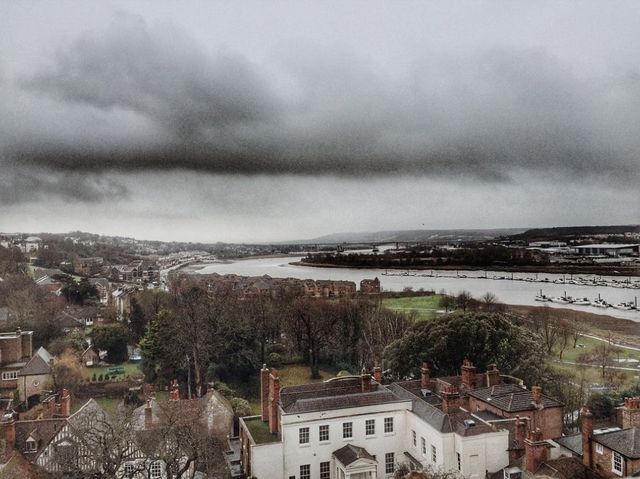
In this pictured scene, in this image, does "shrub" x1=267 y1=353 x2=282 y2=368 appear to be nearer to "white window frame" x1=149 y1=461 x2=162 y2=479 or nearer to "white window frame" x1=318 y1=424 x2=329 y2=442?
"white window frame" x1=149 y1=461 x2=162 y2=479

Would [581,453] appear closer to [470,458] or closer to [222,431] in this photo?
[470,458]

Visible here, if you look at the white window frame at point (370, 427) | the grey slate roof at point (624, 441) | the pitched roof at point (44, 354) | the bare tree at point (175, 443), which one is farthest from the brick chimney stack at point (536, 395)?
the pitched roof at point (44, 354)

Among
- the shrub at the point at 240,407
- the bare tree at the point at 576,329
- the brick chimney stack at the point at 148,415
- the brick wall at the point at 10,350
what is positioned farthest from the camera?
the bare tree at the point at 576,329

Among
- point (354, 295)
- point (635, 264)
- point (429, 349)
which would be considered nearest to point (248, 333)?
point (354, 295)

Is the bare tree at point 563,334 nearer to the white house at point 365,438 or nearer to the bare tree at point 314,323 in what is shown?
the bare tree at point 314,323

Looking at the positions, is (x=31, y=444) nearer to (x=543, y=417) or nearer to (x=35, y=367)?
(x=35, y=367)

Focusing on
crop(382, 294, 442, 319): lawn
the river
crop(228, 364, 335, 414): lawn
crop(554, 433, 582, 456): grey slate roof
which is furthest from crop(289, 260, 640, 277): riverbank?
crop(554, 433, 582, 456): grey slate roof

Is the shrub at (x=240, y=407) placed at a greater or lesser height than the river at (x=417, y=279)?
lesser

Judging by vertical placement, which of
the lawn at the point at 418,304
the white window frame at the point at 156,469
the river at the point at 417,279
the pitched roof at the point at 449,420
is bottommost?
the white window frame at the point at 156,469
